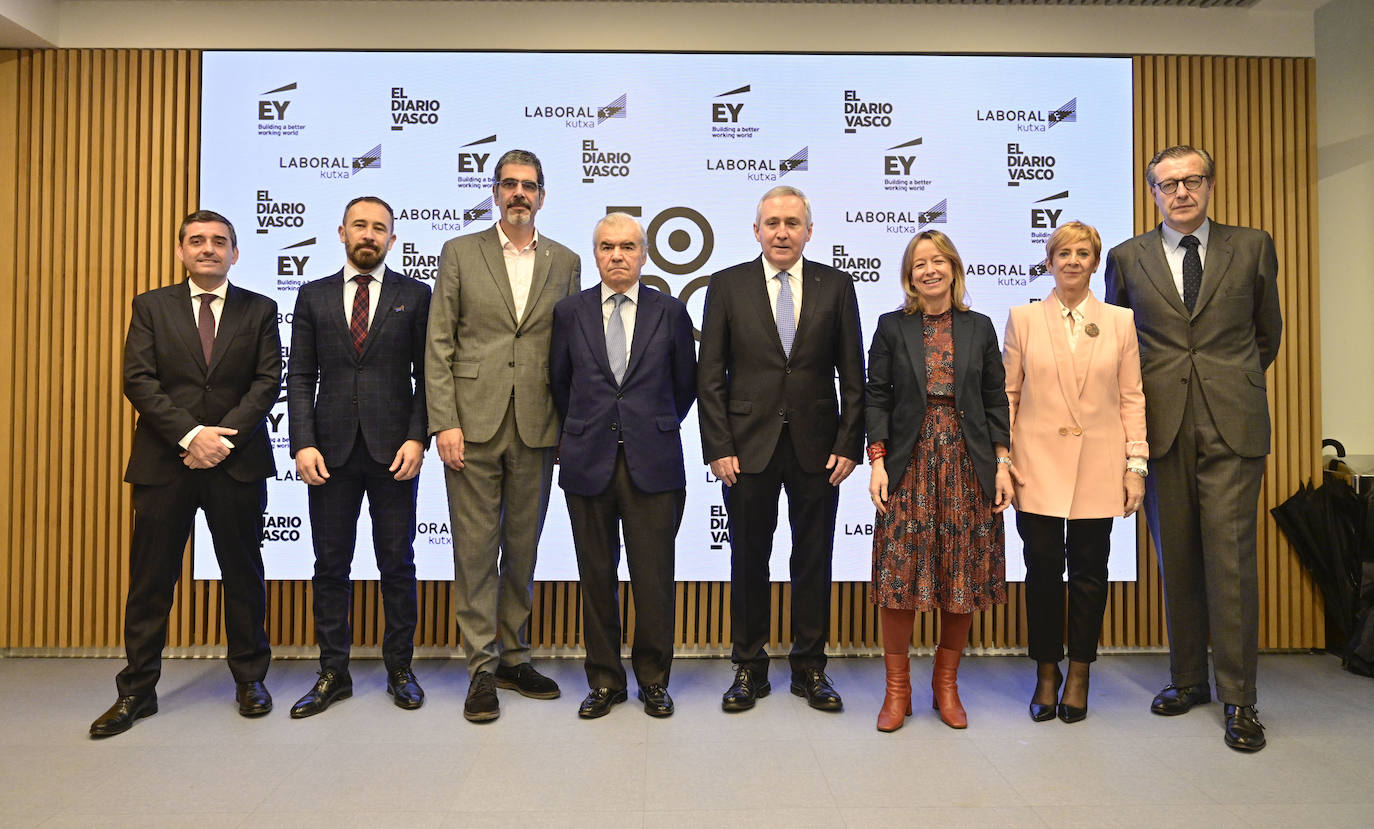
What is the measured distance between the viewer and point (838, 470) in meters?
3.21

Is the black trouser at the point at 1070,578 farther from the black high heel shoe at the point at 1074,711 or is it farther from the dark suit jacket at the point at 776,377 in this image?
the dark suit jacket at the point at 776,377

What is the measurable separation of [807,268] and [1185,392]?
1.58m

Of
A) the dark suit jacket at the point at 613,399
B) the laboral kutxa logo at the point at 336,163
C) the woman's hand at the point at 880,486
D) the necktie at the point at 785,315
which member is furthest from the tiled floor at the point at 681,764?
the laboral kutxa logo at the point at 336,163

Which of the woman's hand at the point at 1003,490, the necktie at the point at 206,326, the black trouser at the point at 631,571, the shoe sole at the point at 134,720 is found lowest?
the shoe sole at the point at 134,720

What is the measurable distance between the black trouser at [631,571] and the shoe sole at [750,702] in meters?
0.27

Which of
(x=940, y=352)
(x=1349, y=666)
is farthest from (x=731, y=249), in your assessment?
(x=1349, y=666)

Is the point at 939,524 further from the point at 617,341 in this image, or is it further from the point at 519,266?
the point at 519,266

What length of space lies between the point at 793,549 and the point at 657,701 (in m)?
0.84

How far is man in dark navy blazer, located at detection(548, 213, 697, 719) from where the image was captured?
319cm

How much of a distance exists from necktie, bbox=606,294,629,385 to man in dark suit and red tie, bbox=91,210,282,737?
1.43 metres

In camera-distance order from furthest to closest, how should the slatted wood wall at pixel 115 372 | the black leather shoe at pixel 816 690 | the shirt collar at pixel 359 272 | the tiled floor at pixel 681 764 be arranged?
the slatted wood wall at pixel 115 372 → the shirt collar at pixel 359 272 → the black leather shoe at pixel 816 690 → the tiled floor at pixel 681 764

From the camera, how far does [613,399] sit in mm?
3180

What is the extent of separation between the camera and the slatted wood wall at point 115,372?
416 cm

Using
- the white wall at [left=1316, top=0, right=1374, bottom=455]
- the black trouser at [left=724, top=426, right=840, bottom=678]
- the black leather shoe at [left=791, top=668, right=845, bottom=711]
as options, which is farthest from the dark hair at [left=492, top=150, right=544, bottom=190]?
the white wall at [left=1316, top=0, right=1374, bottom=455]
